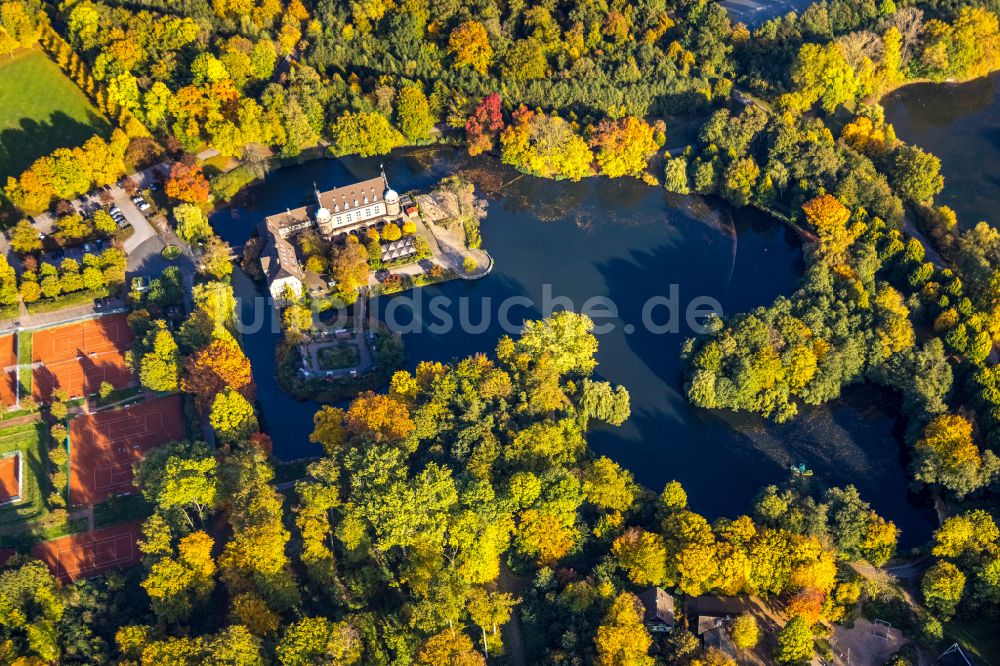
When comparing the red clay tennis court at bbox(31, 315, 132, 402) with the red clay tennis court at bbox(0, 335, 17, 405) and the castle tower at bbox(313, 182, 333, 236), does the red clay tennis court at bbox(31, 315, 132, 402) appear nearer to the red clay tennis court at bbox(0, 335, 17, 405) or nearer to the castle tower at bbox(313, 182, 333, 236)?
the red clay tennis court at bbox(0, 335, 17, 405)

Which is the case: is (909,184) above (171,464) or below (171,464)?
above

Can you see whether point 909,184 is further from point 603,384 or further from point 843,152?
point 603,384

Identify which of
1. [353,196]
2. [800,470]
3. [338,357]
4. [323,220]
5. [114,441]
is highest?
[353,196]

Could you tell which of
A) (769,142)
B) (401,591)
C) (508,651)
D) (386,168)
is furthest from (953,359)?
(386,168)

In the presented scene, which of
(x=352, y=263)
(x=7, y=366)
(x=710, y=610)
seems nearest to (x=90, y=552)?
(x=7, y=366)

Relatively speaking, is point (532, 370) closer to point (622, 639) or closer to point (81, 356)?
point (622, 639)

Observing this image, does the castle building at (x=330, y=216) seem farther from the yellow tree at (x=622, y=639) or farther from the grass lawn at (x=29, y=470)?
the yellow tree at (x=622, y=639)
